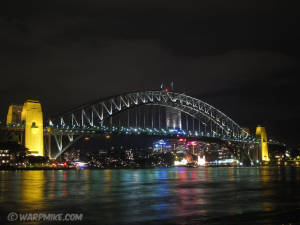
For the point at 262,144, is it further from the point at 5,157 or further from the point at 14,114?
the point at 5,157

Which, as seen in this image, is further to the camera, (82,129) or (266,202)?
(82,129)

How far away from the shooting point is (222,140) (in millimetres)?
92562

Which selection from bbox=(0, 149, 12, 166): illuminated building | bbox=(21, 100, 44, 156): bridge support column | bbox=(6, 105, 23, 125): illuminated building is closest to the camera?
bbox=(0, 149, 12, 166): illuminated building

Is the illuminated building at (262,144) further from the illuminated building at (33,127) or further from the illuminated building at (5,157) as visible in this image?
the illuminated building at (5,157)

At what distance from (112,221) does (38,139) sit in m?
54.6

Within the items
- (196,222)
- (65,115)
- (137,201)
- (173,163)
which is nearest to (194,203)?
(137,201)

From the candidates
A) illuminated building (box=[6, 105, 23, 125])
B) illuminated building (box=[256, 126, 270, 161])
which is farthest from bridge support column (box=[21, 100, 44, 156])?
illuminated building (box=[256, 126, 270, 161])

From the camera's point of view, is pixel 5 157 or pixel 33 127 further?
pixel 5 157

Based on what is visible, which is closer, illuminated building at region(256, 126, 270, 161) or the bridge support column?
the bridge support column

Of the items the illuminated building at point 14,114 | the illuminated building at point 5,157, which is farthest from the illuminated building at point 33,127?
the illuminated building at point 14,114

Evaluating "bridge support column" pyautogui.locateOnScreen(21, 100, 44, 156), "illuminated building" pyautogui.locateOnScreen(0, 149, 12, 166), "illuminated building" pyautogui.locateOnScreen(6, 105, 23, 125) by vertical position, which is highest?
"illuminated building" pyautogui.locateOnScreen(6, 105, 23, 125)

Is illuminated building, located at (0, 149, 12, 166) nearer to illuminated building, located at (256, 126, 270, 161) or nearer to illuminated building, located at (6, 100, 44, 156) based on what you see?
illuminated building, located at (6, 100, 44, 156)

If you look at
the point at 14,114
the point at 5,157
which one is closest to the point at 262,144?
the point at 14,114

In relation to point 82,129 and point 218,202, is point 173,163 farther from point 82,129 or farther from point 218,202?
point 218,202
